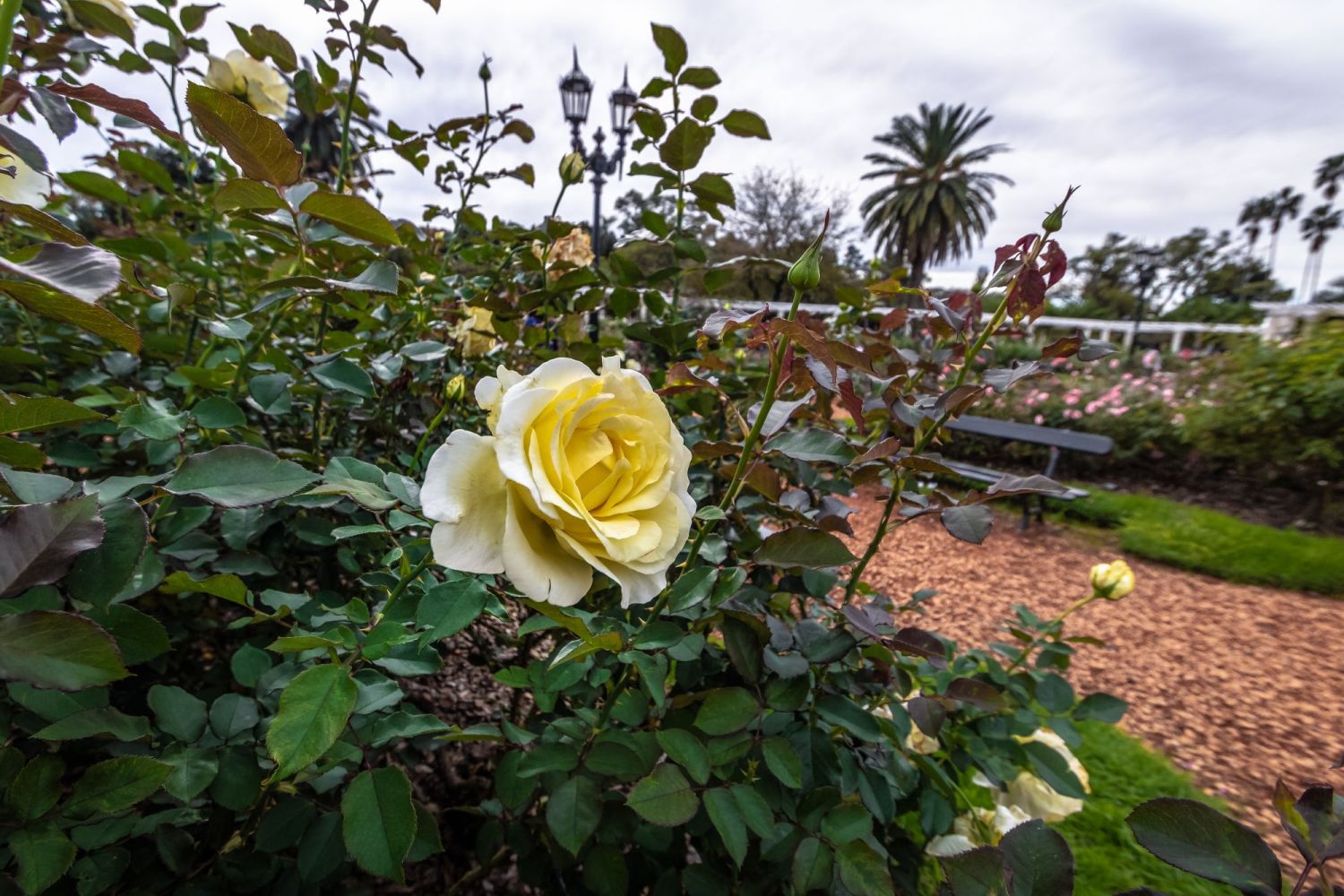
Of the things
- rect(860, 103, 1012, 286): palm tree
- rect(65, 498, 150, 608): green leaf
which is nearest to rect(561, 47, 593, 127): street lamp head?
rect(65, 498, 150, 608): green leaf

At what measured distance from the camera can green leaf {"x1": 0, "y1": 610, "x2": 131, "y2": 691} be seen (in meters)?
0.33

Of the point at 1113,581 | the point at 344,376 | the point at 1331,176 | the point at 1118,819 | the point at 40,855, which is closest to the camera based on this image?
the point at 40,855

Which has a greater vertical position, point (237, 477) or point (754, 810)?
point (237, 477)

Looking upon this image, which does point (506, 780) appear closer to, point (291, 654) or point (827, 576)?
point (291, 654)

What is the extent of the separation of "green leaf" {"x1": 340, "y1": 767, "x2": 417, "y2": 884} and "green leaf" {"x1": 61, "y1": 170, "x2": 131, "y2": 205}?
93 cm

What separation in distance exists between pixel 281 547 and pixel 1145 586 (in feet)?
14.3

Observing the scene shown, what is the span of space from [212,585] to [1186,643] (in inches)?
154

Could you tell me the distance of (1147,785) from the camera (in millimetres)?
1854

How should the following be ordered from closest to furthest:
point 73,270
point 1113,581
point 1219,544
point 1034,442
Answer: point 73,270 → point 1113,581 → point 1219,544 → point 1034,442

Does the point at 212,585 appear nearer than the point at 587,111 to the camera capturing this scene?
Yes

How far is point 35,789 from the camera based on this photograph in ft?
1.50

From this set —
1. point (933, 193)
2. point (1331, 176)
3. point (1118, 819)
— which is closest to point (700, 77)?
point (1118, 819)

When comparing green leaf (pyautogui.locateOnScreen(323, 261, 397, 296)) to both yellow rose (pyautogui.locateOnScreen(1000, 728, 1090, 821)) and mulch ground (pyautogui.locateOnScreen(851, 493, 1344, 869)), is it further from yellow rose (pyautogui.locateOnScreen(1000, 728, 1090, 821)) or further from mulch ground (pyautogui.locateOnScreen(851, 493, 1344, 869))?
mulch ground (pyautogui.locateOnScreen(851, 493, 1344, 869))

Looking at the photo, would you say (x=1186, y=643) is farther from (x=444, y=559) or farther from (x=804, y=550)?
(x=444, y=559)
